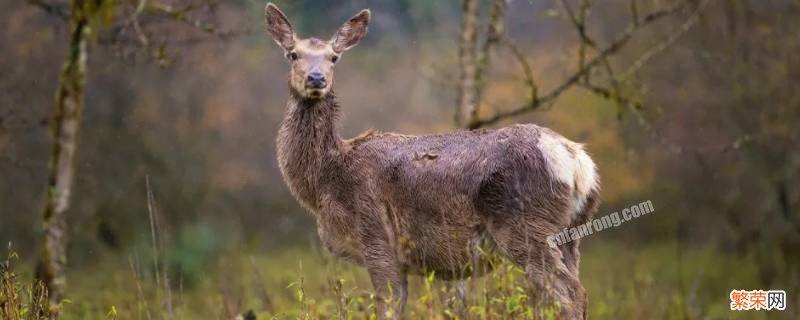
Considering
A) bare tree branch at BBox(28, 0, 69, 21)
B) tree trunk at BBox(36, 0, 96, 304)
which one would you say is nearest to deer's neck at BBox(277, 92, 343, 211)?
tree trunk at BBox(36, 0, 96, 304)

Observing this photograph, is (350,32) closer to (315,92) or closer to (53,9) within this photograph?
(315,92)

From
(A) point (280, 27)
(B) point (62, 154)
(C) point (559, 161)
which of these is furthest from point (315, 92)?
(B) point (62, 154)

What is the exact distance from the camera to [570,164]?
757 cm

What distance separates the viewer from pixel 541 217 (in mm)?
7559

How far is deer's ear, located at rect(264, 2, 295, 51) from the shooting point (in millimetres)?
8242

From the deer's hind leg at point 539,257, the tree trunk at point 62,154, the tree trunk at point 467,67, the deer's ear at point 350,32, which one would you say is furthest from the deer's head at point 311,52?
the tree trunk at point 467,67

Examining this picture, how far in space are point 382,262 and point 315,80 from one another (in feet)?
3.62

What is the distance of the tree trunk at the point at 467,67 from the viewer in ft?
35.2

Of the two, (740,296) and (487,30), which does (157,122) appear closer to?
(487,30)

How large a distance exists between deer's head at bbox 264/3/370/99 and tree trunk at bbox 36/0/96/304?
1.52 metres

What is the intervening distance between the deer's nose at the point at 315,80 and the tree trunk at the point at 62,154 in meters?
2.01

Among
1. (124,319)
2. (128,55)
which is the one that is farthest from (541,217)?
(124,319)

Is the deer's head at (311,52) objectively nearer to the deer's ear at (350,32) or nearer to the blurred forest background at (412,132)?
the deer's ear at (350,32)

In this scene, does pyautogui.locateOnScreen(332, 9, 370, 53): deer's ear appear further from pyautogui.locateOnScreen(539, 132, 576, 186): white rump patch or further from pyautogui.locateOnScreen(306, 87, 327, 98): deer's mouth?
pyautogui.locateOnScreen(539, 132, 576, 186): white rump patch
